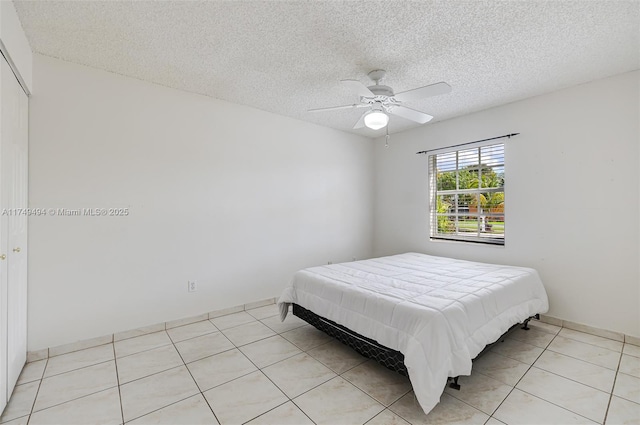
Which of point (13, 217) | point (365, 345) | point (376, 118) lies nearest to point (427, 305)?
point (365, 345)

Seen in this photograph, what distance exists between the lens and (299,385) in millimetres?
2027

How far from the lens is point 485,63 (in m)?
2.54

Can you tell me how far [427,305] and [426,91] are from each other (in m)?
1.64

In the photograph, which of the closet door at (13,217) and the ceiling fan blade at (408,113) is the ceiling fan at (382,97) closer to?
the ceiling fan blade at (408,113)

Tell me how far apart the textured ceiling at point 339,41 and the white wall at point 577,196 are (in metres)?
0.32

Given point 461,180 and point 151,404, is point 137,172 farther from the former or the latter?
point 461,180

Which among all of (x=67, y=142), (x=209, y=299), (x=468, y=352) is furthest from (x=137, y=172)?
(x=468, y=352)

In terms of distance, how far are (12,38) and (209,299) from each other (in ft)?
8.76

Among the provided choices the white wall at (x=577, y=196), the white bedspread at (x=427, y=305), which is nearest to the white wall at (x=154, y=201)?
the white bedspread at (x=427, y=305)

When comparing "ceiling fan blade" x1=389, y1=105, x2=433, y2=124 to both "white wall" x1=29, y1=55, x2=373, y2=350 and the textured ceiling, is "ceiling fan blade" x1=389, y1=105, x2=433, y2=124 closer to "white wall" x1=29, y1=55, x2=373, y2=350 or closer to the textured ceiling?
the textured ceiling

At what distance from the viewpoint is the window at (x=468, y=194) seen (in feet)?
11.8

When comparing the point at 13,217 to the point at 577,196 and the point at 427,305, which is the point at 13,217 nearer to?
the point at 427,305

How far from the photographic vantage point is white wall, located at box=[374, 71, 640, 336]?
106 inches

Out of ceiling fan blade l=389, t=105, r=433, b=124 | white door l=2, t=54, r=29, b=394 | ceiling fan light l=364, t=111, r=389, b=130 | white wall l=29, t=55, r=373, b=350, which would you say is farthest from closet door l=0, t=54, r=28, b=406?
ceiling fan blade l=389, t=105, r=433, b=124
